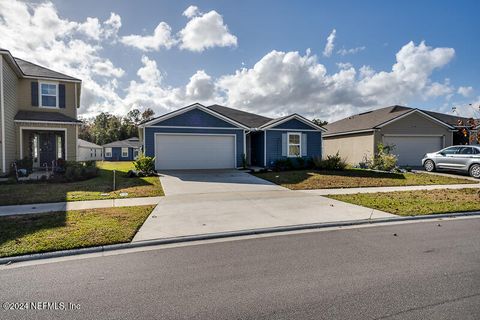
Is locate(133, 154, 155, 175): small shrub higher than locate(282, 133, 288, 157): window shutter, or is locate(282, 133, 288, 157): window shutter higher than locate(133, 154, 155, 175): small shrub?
locate(282, 133, 288, 157): window shutter

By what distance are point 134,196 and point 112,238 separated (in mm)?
4550

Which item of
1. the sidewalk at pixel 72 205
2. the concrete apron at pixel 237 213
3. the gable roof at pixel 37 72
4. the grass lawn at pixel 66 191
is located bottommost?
the concrete apron at pixel 237 213

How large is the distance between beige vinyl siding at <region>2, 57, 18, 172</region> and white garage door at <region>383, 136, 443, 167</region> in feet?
78.5

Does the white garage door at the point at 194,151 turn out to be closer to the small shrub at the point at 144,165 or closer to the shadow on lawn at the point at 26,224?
the small shrub at the point at 144,165

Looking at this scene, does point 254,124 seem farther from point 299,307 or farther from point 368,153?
point 299,307

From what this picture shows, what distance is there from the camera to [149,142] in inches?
671

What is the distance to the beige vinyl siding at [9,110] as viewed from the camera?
13680 millimetres

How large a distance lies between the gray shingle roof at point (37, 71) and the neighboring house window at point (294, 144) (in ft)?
47.9

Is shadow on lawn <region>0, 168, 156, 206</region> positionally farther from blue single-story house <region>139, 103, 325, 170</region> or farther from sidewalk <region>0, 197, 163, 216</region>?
blue single-story house <region>139, 103, 325, 170</region>

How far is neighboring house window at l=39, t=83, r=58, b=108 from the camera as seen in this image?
16844mm

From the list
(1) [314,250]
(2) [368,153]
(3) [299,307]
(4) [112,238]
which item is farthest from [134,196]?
(2) [368,153]

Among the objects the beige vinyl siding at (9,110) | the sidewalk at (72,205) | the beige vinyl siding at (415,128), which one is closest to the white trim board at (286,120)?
the beige vinyl siding at (415,128)

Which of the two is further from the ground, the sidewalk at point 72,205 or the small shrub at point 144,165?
the small shrub at point 144,165

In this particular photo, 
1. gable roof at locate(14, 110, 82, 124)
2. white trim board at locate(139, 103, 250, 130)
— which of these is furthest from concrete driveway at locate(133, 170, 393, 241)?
gable roof at locate(14, 110, 82, 124)
